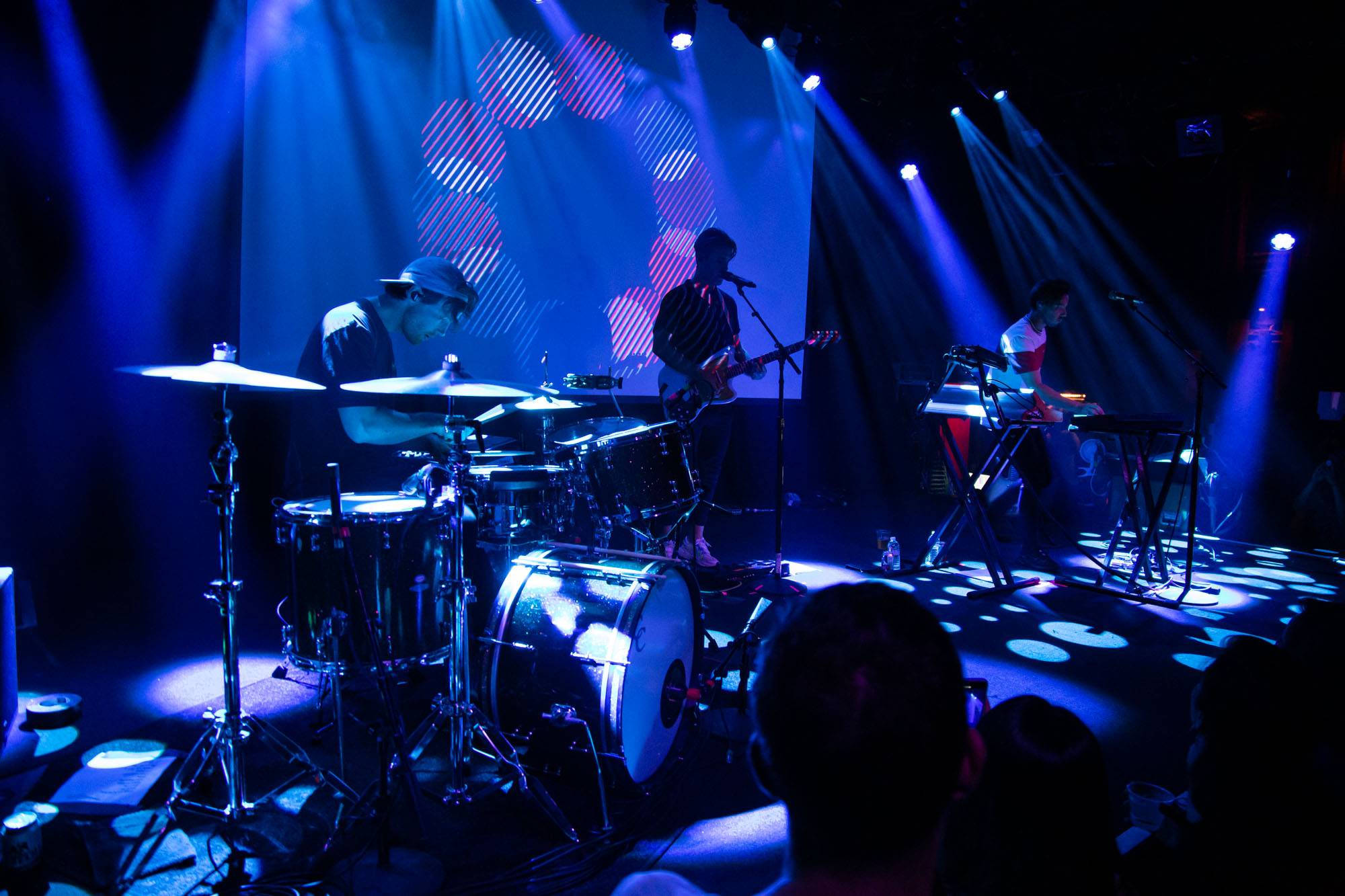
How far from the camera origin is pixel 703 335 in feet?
17.9

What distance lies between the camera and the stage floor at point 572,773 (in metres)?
2.28

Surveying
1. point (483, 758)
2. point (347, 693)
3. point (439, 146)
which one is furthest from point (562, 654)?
point (439, 146)

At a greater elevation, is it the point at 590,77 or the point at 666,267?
the point at 590,77

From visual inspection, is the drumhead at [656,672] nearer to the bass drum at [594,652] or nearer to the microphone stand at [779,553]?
the bass drum at [594,652]

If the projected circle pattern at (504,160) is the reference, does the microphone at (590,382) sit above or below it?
below

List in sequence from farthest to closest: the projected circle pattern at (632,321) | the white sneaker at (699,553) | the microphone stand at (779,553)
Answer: the projected circle pattern at (632,321)
the white sneaker at (699,553)
the microphone stand at (779,553)

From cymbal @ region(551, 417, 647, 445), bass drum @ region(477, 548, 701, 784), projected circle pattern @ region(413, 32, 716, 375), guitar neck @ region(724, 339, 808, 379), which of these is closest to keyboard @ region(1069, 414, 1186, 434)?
guitar neck @ region(724, 339, 808, 379)

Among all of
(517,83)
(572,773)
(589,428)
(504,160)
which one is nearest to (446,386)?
A: (572,773)

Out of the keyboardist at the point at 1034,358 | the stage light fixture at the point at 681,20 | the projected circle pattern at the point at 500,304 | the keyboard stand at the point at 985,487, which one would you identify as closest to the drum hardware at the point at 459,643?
the projected circle pattern at the point at 500,304

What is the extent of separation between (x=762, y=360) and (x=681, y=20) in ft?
9.98

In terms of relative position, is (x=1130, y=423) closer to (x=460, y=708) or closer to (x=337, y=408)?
(x=460, y=708)

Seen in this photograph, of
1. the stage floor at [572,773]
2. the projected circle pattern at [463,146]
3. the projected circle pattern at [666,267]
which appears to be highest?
the projected circle pattern at [463,146]

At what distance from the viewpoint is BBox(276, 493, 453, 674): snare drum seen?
9.12ft

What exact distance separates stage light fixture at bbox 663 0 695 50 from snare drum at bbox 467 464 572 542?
433 cm
